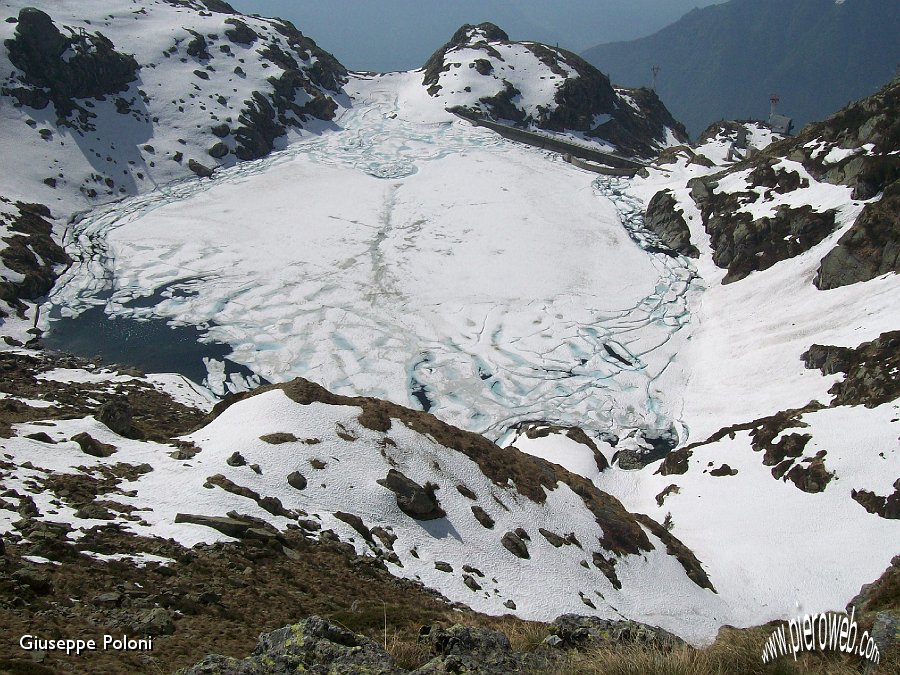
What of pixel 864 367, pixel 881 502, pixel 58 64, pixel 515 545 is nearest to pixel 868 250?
pixel 864 367

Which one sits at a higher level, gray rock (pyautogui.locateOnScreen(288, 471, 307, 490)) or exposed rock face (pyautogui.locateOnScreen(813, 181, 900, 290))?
exposed rock face (pyautogui.locateOnScreen(813, 181, 900, 290))

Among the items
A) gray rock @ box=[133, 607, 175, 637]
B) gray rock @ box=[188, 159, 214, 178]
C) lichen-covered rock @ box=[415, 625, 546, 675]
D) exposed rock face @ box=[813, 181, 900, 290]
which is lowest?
lichen-covered rock @ box=[415, 625, 546, 675]

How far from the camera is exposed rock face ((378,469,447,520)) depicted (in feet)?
72.6

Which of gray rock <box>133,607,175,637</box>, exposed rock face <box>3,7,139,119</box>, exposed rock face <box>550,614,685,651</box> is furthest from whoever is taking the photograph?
exposed rock face <box>3,7,139,119</box>

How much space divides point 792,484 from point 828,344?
1508 cm

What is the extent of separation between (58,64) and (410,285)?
63137 mm

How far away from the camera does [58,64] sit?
262ft

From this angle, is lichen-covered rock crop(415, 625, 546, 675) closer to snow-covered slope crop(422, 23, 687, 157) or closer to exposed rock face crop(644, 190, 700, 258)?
exposed rock face crop(644, 190, 700, 258)

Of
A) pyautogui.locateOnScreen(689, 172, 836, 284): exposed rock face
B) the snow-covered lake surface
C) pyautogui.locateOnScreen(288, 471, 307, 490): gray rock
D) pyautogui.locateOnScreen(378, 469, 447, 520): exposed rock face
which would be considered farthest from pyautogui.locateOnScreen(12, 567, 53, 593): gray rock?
pyautogui.locateOnScreen(689, 172, 836, 284): exposed rock face

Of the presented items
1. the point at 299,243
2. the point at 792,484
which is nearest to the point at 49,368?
the point at 299,243

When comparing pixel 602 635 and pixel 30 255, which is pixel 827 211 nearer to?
pixel 602 635

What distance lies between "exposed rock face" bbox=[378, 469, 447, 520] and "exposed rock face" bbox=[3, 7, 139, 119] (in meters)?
79.0

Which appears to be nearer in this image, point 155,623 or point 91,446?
point 155,623

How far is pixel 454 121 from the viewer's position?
101m
